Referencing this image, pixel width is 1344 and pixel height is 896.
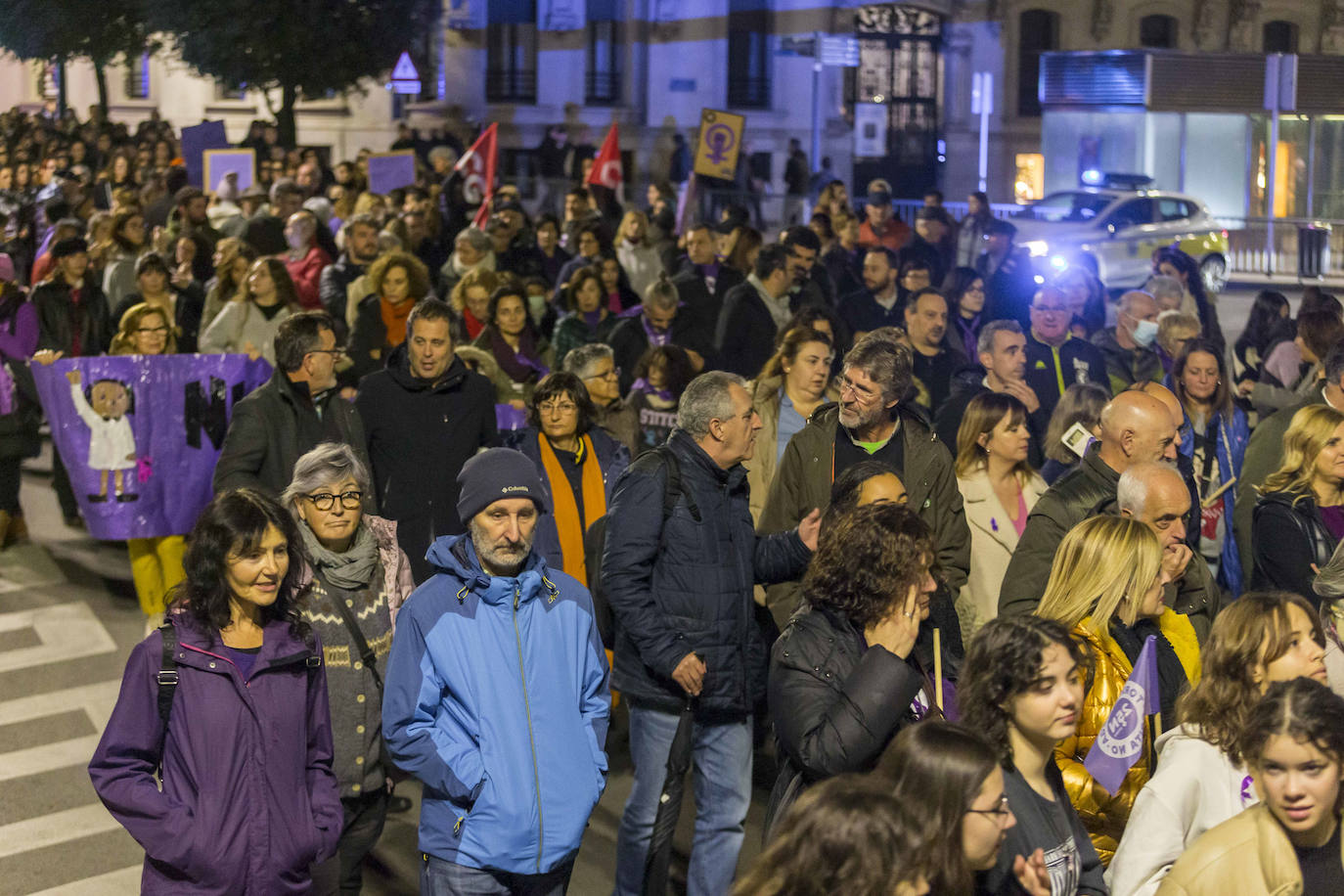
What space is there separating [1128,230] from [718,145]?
11.4 m

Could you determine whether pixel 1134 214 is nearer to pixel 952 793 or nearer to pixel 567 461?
pixel 567 461

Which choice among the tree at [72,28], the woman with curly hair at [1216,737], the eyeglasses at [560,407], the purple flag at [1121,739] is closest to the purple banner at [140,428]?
the eyeglasses at [560,407]

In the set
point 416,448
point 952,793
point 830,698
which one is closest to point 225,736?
point 830,698

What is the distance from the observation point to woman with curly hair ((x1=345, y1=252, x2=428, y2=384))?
9.60 metres

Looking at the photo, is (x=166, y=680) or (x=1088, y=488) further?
(x=1088, y=488)

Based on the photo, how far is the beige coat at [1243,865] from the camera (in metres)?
3.51

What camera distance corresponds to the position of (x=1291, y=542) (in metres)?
6.13

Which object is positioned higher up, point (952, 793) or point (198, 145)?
point (198, 145)

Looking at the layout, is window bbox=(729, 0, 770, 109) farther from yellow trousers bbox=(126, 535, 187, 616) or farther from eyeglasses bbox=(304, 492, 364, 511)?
eyeglasses bbox=(304, 492, 364, 511)

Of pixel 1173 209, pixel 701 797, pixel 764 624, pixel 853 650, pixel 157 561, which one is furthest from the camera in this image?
pixel 1173 209

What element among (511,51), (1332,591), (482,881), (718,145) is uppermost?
(511,51)

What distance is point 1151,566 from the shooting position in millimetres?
4629

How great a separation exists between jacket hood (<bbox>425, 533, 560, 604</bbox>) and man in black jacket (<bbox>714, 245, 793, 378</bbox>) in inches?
232

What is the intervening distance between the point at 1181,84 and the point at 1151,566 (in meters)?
27.1
